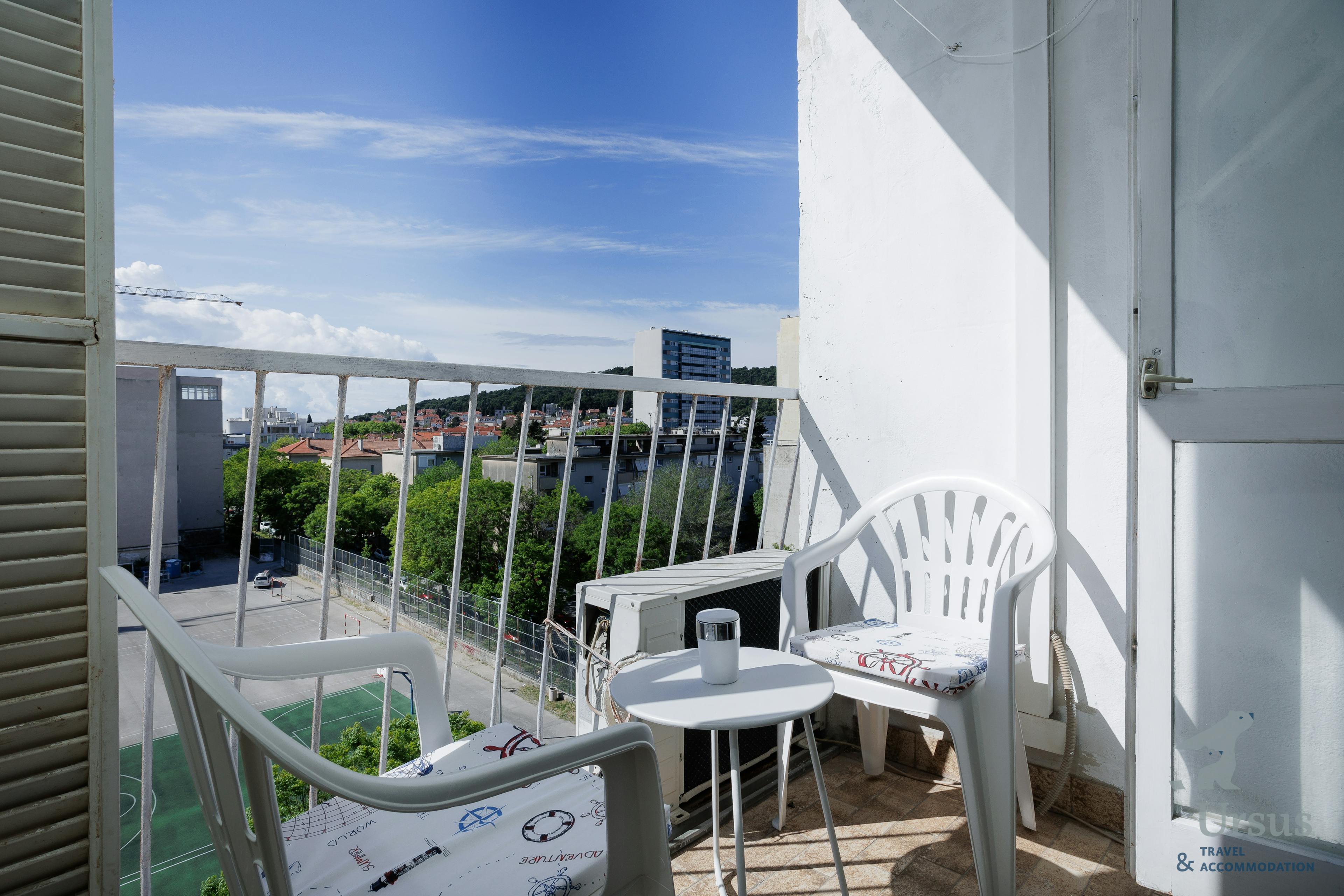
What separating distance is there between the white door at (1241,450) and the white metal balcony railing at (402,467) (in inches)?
46.4

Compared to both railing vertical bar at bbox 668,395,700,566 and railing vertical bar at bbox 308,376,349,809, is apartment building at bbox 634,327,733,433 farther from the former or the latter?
railing vertical bar at bbox 308,376,349,809

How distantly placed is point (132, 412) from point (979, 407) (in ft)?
6.99

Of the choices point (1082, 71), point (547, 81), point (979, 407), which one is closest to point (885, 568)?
point (979, 407)

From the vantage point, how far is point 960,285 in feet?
7.09

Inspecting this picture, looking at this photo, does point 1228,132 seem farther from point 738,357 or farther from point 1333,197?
point 738,357

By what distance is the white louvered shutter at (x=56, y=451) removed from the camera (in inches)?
38.6

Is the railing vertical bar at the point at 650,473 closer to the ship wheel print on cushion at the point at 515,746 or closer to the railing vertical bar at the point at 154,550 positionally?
the ship wheel print on cushion at the point at 515,746

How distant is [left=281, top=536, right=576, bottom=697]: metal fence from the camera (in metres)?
1.90

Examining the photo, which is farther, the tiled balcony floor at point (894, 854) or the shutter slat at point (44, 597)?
the tiled balcony floor at point (894, 854)

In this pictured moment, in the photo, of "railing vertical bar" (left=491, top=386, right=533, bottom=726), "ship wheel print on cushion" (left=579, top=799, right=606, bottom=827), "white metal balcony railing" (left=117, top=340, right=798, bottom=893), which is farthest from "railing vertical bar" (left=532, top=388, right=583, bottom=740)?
"ship wheel print on cushion" (left=579, top=799, right=606, bottom=827)

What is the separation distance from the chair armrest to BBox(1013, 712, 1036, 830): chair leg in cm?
145

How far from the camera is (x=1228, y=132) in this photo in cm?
160

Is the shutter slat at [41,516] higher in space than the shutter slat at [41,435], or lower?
lower

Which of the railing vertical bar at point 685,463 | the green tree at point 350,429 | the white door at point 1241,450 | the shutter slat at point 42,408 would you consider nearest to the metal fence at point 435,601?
the green tree at point 350,429
